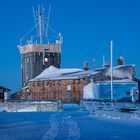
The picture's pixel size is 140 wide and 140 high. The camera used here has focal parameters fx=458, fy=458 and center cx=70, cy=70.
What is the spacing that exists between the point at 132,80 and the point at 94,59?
1431 centimetres

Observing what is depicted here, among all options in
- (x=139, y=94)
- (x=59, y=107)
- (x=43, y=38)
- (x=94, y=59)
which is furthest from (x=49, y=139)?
(x=43, y=38)

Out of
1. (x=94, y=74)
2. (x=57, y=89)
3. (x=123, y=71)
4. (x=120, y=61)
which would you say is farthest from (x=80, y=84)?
(x=120, y=61)

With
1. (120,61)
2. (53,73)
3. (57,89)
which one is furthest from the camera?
(53,73)

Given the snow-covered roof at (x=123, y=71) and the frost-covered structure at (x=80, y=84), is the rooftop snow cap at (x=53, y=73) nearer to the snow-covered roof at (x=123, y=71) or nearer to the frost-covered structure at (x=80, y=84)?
the frost-covered structure at (x=80, y=84)

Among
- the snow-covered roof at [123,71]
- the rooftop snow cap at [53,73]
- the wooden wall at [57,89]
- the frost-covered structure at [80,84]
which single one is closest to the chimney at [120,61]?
the frost-covered structure at [80,84]

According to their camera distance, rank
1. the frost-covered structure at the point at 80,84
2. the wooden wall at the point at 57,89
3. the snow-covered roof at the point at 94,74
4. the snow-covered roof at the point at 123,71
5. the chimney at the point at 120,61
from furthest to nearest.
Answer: the chimney at the point at 120,61
the snow-covered roof at the point at 123,71
the snow-covered roof at the point at 94,74
the wooden wall at the point at 57,89
the frost-covered structure at the point at 80,84

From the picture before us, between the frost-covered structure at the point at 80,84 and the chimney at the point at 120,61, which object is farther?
the chimney at the point at 120,61

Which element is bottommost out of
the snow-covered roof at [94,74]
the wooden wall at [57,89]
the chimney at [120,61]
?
the wooden wall at [57,89]

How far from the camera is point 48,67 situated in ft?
260

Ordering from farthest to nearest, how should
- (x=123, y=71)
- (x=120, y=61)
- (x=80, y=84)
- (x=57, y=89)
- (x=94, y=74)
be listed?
(x=120, y=61) → (x=123, y=71) → (x=57, y=89) → (x=80, y=84) → (x=94, y=74)

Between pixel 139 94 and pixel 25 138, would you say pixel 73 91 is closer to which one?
pixel 139 94

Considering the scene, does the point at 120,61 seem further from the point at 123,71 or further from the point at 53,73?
the point at 53,73

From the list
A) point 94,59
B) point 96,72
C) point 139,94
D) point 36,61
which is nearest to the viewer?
point 139,94

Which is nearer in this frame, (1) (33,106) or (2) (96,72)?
(1) (33,106)
